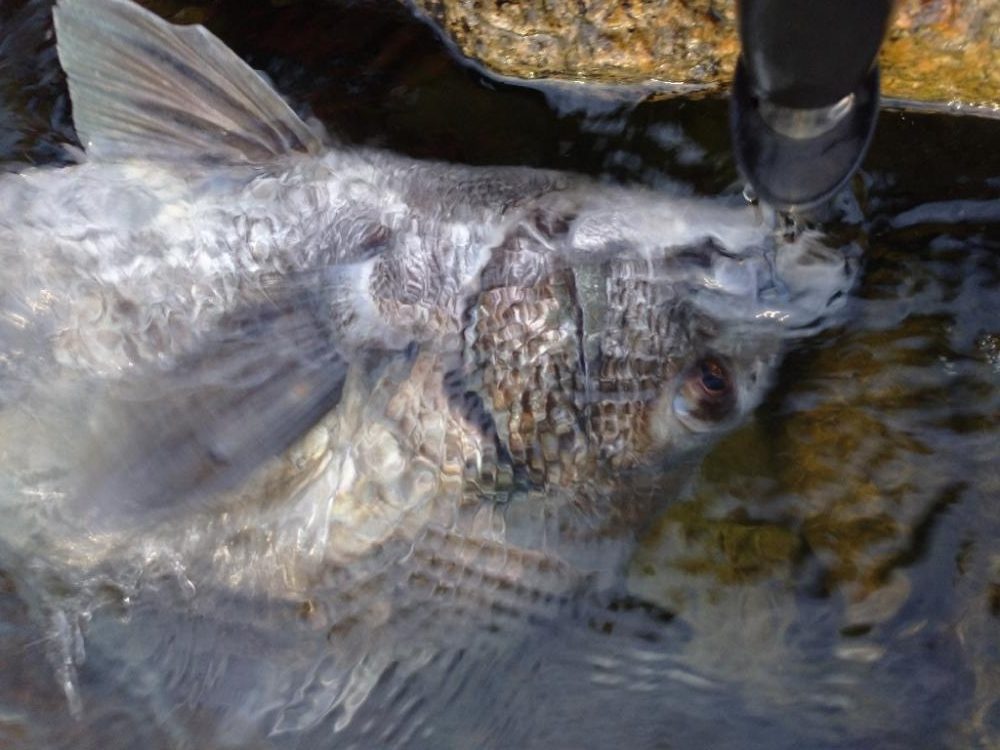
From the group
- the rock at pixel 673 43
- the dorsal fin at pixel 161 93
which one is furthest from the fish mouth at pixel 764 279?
the dorsal fin at pixel 161 93

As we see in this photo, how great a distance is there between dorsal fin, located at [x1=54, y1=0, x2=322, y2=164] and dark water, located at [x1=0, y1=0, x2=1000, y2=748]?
792 millimetres

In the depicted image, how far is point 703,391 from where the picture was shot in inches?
90.6

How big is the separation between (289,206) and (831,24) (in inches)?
58.6

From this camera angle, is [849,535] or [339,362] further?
[849,535]

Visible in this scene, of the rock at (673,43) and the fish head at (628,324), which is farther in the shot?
the rock at (673,43)

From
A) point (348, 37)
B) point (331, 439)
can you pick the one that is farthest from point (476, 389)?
point (348, 37)

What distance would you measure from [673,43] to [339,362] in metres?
1.12

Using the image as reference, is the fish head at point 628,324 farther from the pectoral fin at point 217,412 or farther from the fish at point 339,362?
the pectoral fin at point 217,412

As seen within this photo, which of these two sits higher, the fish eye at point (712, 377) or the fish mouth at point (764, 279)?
the fish mouth at point (764, 279)

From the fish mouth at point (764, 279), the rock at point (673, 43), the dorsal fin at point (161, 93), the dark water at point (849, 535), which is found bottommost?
the dark water at point (849, 535)

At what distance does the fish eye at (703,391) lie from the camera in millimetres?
2293

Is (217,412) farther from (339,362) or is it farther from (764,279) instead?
(764,279)

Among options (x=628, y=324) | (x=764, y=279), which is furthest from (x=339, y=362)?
(x=764, y=279)

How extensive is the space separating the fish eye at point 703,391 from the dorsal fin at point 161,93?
100cm
